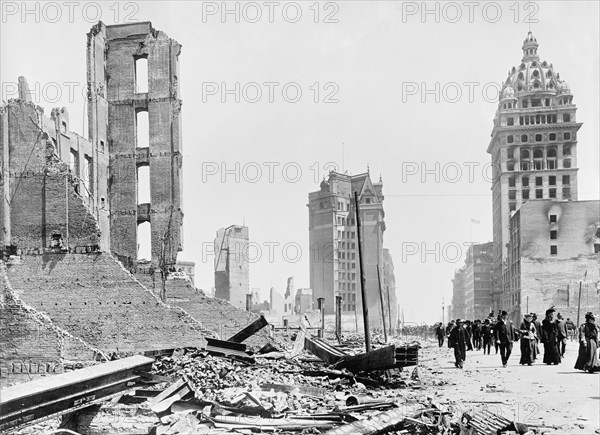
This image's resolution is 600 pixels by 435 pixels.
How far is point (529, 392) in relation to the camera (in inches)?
476

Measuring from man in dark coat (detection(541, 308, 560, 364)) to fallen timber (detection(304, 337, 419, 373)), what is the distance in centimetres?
404

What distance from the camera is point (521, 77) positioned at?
86.9m

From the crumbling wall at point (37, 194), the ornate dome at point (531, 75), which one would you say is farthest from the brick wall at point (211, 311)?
the ornate dome at point (531, 75)

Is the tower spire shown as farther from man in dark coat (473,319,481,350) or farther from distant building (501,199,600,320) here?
man in dark coat (473,319,481,350)

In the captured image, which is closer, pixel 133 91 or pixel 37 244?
pixel 37 244

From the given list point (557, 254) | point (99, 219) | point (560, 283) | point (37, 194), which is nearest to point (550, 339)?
point (37, 194)

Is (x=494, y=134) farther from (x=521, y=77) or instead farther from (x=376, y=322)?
(x=376, y=322)

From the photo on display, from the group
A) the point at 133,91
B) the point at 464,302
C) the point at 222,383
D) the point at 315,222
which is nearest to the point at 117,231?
the point at 133,91

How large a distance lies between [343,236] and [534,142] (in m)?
29.1

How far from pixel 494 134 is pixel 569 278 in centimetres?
3222

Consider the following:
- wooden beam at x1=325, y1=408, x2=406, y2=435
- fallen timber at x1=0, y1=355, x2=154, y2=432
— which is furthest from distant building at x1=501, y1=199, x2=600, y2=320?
fallen timber at x1=0, y1=355, x2=154, y2=432

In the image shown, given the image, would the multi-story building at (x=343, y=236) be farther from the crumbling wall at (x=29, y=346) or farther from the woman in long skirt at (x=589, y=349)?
the woman in long skirt at (x=589, y=349)

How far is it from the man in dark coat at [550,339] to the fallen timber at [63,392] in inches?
493

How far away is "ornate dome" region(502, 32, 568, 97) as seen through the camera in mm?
85062
